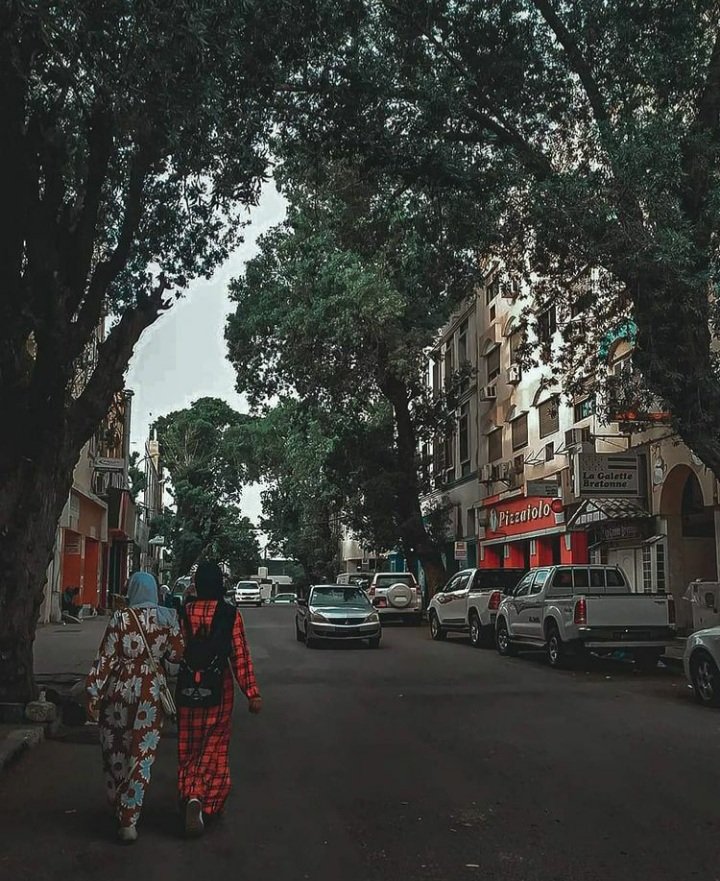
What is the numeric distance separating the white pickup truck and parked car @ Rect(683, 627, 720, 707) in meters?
4.00

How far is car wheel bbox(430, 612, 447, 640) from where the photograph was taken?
82.3ft

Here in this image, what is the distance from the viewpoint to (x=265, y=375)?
33.2 m

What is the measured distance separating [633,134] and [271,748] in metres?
9.60

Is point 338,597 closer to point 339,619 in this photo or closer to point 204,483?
point 339,619

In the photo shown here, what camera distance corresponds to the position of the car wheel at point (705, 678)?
38.6ft

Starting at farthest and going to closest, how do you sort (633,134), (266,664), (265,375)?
1. (265,375)
2. (266,664)
3. (633,134)

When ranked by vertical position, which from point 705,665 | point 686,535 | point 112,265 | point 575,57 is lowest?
point 705,665

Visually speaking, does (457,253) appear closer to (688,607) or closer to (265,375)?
(688,607)

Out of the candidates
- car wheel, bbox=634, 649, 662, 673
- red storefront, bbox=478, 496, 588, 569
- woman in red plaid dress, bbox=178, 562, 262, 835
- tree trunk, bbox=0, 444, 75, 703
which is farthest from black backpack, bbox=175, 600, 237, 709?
red storefront, bbox=478, 496, 588, 569

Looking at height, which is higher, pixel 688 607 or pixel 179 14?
pixel 179 14

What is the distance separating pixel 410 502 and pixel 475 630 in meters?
12.6

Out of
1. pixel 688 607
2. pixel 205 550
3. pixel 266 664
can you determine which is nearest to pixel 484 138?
pixel 266 664

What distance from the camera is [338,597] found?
2316cm

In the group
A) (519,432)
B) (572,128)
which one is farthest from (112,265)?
(519,432)
